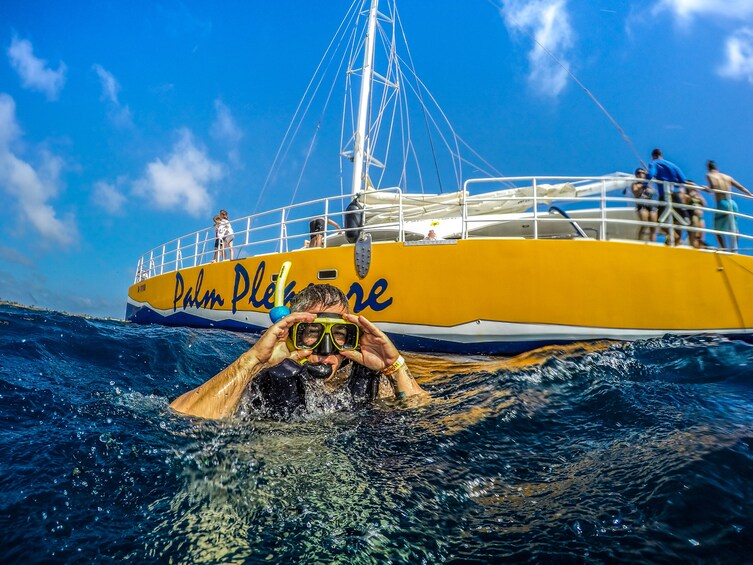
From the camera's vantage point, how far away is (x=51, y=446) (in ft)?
7.36

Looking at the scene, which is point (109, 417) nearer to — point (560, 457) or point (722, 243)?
point (560, 457)

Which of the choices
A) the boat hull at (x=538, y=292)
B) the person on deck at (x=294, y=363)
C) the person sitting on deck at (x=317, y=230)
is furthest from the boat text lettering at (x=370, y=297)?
the person on deck at (x=294, y=363)

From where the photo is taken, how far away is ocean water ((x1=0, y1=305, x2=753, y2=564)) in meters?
1.56

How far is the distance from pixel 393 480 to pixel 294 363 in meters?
0.91

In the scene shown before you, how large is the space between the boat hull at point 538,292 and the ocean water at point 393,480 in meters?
2.43

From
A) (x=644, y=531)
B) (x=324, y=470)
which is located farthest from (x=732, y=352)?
(x=324, y=470)

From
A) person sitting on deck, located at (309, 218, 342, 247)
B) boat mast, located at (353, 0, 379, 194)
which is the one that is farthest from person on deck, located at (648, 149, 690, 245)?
boat mast, located at (353, 0, 379, 194)

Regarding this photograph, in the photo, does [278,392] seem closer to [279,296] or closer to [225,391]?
[225,391]

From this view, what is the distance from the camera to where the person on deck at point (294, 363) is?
265cm

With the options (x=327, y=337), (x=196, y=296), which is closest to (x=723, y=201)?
(x=327, y=337)

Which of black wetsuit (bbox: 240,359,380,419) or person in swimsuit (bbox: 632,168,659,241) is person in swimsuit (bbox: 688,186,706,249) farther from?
black wetsuit (bbox: 240,359,380,419)

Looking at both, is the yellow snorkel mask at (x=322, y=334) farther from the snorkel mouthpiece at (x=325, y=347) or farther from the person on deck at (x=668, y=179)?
the person on deck at (x=668, y=179)

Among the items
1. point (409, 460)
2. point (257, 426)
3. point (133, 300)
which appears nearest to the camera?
point (409, 460)

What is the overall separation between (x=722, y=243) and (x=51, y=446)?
7.55 m
